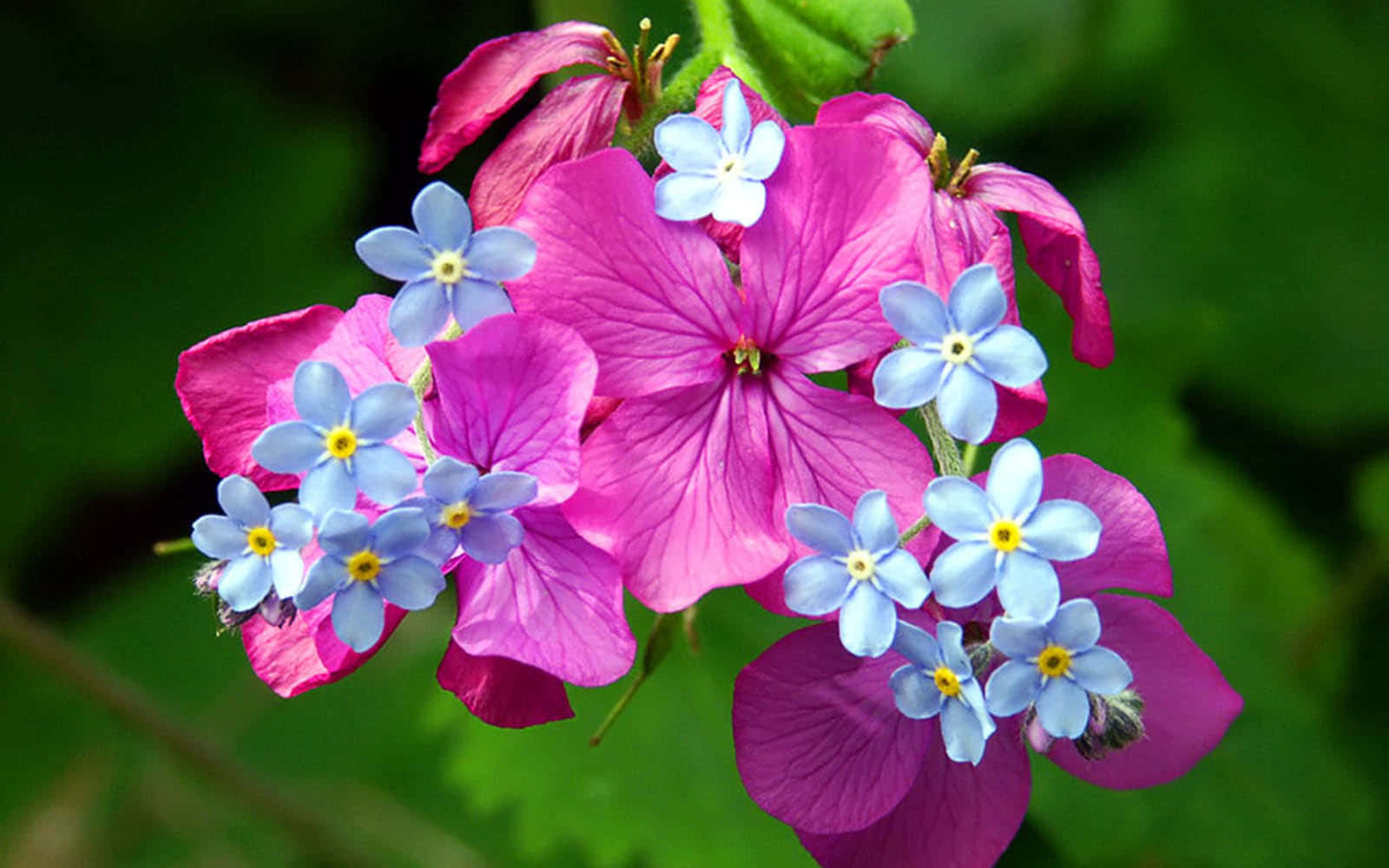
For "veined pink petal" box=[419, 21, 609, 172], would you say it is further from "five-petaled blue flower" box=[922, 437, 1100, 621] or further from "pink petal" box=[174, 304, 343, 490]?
"five-petaled blue flower" box=[922, 437, 1100, 621]

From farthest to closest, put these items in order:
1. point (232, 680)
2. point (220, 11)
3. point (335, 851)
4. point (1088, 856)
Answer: point (232, 680) → point (220, 11) → point (335, 851) → point (1088, 856)

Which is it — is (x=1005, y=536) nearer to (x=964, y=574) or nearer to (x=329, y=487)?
(x=964, y=574)

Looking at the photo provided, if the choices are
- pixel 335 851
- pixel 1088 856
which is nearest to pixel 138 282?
pixel 335 851

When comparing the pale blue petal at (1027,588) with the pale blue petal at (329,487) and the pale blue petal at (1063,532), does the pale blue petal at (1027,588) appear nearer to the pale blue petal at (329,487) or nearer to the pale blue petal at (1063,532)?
the pale blue petal at (1063,532)

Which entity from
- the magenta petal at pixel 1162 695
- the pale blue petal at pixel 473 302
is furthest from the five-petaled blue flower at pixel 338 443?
the magenta petal at pixel 1162 695

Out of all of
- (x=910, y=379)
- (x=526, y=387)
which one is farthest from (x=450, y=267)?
(x=910, y=379)

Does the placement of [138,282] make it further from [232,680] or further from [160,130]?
[232,680]

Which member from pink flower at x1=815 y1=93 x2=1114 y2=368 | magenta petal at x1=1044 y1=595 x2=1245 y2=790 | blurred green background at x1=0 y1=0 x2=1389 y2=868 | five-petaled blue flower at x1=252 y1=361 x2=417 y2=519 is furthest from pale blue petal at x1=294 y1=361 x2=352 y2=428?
blurred green background at x1=0 y1=0 x2=1389 y2=868
